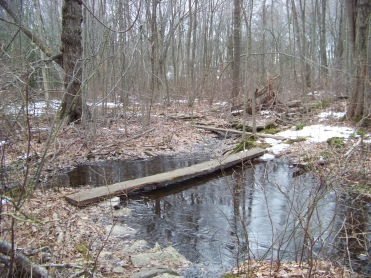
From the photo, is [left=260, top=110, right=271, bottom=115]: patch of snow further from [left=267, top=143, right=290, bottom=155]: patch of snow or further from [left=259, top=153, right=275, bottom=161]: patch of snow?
[left=259, top=153, right=275, bottom=161]: patch of snow

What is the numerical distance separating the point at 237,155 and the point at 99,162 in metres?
3.95

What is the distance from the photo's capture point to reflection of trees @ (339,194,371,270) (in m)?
3.72

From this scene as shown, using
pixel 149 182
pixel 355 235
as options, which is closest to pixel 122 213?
pixel 149 182

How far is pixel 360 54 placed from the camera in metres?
10.4

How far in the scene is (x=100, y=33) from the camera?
1138cm

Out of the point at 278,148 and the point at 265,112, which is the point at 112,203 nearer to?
the point at 278,148

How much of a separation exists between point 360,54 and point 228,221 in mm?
9013

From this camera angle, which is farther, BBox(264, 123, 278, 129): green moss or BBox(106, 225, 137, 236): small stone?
BBox(264, 123, 278, 129): green moss

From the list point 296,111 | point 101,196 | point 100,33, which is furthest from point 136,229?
point 296,111

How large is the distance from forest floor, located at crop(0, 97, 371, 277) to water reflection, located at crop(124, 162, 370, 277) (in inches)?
15.5

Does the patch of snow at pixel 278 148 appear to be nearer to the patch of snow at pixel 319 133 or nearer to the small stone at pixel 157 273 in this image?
the patch of snow at pixel 319 133

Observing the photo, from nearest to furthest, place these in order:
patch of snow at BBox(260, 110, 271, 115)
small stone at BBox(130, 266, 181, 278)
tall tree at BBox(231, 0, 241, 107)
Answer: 1. small stone at BBox(130, 266, 181, 278)
2. patch of snow at BBox(260, 110, 271, 115)
3. tall tree at BBox(231, 0, 241, 107)

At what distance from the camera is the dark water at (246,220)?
3.94 m

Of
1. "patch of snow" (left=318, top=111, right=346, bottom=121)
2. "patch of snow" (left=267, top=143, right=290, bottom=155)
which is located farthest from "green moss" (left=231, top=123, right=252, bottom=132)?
"patch of snow" (left=318, top=111, right=346, bottom=121)
